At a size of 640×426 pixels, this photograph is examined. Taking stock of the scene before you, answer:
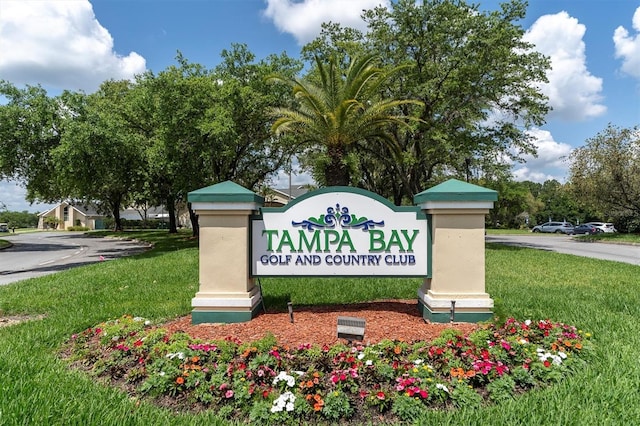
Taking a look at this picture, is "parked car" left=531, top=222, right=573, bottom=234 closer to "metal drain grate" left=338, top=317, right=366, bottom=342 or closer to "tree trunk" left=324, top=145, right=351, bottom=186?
"tree trunk" left=324, top=145, right=351, bottom=186

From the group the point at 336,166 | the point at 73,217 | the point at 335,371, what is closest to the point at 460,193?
the point at 335,371

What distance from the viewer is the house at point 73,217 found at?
70625 mm

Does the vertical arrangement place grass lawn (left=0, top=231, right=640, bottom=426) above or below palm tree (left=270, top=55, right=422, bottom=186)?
below

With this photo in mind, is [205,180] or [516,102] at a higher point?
[516,102]

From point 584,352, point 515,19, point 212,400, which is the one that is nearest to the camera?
point 212,400

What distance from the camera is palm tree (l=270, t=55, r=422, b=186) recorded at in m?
15.1

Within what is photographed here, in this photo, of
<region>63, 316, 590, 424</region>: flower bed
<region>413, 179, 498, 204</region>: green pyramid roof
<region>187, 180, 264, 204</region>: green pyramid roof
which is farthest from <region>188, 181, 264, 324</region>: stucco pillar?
<region>413, 179, 498, 204</region>: green pyramid roof

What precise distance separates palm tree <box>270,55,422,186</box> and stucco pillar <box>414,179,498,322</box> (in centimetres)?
939

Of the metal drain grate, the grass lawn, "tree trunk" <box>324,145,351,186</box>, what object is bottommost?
the grass lawn

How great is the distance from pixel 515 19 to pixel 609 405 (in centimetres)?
2131

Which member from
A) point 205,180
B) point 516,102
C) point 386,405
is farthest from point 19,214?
point 386,405

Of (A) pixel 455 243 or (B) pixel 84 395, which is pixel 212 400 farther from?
(A) pixel 455 243

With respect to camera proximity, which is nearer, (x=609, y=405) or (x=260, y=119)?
(x=609, y=405)

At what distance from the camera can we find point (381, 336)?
190 inches
